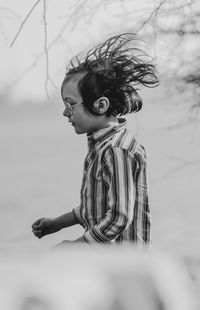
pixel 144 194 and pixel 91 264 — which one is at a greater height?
pixel 144 194

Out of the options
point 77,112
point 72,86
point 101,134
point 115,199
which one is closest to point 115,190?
point 115,199

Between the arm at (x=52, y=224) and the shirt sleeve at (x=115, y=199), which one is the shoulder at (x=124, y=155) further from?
the arm at (x=52, y=224)

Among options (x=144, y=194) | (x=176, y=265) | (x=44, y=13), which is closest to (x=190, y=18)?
(x=44, y=13)

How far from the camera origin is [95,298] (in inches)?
47.9

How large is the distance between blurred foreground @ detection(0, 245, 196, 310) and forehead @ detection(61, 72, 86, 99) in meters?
1.83

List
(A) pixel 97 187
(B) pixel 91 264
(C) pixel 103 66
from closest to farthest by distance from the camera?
(B) pixel 91 264 → (A) pixel 97 187 → (C) pixel 103 66

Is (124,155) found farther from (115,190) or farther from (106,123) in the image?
(106,123)

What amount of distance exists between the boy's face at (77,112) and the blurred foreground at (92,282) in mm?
1738

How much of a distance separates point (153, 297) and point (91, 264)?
0.38 ft

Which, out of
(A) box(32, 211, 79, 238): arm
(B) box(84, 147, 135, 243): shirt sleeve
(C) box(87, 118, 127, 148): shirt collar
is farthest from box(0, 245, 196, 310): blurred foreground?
(A) box(32, 211, 79, 238): arm

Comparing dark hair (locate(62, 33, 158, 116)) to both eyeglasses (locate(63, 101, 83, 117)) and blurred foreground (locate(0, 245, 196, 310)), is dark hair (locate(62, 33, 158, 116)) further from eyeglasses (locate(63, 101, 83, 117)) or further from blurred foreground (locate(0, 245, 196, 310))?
blurred foreground (locate(0, 245, 196, 310))

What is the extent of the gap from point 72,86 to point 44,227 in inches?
25.1

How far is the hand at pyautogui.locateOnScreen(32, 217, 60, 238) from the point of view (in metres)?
3.40

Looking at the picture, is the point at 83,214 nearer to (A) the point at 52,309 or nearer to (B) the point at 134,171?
(B) the point at 134,171
